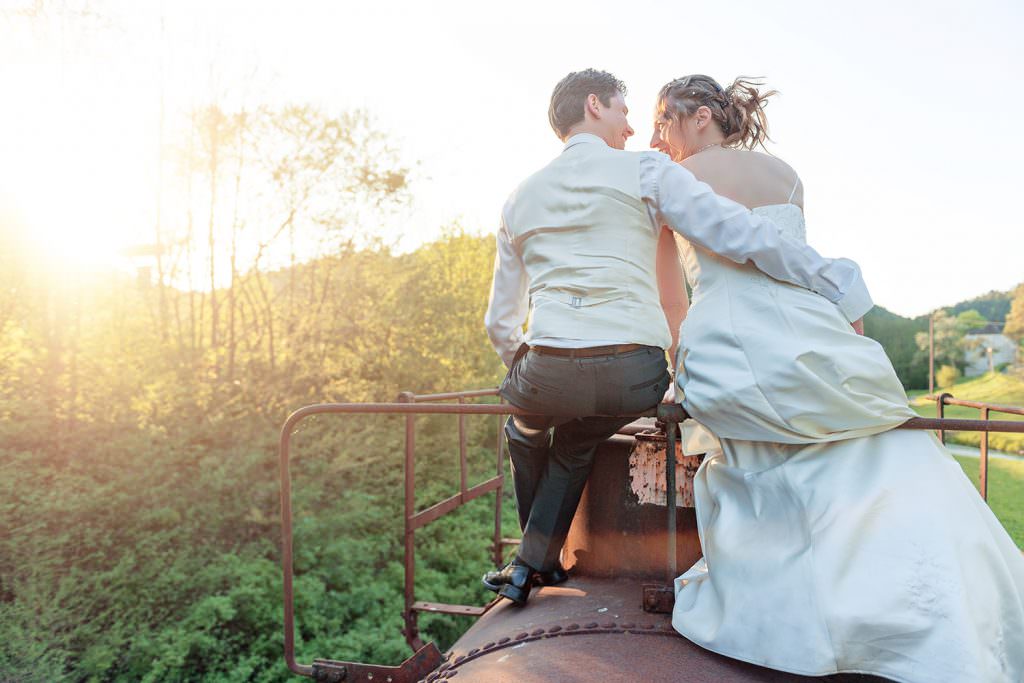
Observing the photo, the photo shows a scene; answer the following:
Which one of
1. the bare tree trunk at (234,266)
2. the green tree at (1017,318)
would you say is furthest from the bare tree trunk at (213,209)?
the green tree at (1017,318)

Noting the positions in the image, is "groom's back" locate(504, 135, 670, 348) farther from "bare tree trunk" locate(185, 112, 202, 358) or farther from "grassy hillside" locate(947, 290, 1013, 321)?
"grassy hillside" locate(947, 290, 1013, 321)

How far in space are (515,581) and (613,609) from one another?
0.40 meters

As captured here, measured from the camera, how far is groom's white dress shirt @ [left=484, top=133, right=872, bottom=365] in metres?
2.33

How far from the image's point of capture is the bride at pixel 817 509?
1.86m

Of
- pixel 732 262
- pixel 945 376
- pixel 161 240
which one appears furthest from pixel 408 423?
pixel 945 376

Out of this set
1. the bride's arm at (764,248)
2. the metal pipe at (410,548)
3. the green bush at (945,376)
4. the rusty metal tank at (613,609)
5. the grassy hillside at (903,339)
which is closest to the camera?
the rusty metal tank at (613,609)

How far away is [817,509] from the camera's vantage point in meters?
2.05

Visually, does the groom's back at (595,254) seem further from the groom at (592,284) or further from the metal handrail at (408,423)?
the metal handrail at (408,423)

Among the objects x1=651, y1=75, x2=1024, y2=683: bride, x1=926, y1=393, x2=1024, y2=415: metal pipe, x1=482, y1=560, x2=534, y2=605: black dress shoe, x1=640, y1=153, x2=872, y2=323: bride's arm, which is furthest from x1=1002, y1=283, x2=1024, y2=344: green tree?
x1=482, y1=560, x2=534, y2=605: black dress shoe

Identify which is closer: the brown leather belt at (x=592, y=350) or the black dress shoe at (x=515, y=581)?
the brown leather belt at (x=592, y=350)

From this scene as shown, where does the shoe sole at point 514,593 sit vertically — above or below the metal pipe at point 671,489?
below

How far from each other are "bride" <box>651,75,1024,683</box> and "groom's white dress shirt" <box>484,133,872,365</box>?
0.34 feet

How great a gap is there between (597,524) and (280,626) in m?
6.67

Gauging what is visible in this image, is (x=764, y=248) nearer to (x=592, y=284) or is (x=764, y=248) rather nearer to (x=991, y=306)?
(x=592, y=284)
